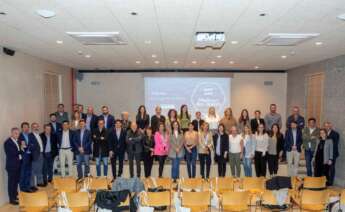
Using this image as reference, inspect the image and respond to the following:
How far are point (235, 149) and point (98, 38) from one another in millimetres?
4830

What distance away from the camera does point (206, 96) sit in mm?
13680

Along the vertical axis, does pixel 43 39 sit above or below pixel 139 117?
above

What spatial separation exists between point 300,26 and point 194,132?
433 cm

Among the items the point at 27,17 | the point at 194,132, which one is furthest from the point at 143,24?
the point at 194,132

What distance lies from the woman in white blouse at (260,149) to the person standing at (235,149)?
0.51 meters

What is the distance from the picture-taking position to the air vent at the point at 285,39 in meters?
5.98

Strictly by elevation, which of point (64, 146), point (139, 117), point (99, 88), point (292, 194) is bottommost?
point (292, 194)

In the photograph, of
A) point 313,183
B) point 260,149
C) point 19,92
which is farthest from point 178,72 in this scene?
point 313,183

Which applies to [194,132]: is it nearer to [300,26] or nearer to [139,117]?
[139,117]

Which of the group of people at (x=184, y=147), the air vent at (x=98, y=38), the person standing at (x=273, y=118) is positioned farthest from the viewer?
the person standing at (x=273, y=118)

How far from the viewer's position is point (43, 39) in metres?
6.45

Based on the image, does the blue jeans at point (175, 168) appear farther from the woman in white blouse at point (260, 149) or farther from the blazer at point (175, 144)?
the woman in white blouse at point (260, 149)

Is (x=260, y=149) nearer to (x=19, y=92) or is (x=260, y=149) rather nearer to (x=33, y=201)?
(x=33, y=201)

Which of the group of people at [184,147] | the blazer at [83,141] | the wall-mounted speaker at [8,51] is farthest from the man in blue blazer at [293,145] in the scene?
the wall-mounted speaker at [8,51]
